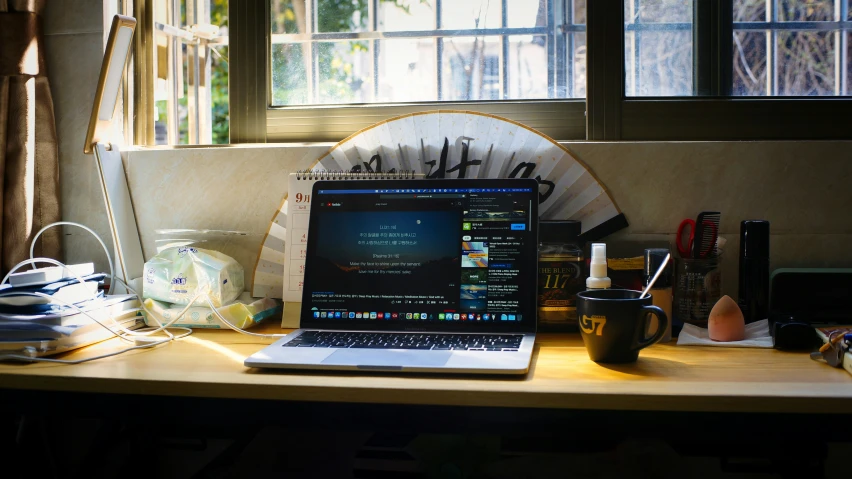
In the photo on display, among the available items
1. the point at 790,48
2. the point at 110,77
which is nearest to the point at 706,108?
the point at 790,48

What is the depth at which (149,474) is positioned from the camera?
1.60 m

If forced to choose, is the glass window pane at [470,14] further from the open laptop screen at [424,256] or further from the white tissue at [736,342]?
the white tissue at [736,342]

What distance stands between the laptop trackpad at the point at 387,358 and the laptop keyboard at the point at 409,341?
35 millimetres

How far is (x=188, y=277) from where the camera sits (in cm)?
130

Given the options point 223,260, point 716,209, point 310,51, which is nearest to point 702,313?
point 716,209

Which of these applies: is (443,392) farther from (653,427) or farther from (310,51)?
(310,51)

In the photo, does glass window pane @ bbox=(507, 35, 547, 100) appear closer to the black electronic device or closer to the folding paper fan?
the folding paper fan

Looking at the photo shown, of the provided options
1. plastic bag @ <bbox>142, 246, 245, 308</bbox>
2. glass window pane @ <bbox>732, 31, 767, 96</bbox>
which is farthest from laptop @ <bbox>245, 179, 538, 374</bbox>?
glass window pane @ <bbox>732, 31, 767, 96</bbox>

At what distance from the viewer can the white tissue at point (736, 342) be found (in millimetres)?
1102

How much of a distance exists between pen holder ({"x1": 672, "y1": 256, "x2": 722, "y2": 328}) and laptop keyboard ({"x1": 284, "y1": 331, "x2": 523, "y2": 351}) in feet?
1.24

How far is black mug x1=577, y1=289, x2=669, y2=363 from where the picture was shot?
3.19ft

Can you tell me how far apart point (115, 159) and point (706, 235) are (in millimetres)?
1318

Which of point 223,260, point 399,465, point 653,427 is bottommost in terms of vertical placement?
point 399,465

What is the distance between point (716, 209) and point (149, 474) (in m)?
1.48
